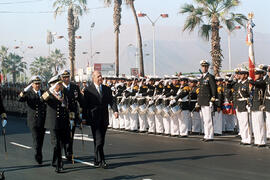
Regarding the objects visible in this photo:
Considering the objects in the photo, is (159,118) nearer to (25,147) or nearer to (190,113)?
(190,113)

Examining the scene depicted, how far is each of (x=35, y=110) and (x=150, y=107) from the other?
7753mm

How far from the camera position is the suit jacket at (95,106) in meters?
11.3

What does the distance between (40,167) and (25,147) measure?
13.5 ft

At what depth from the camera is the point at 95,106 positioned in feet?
37.4

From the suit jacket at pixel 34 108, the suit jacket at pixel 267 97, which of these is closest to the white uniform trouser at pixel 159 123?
the suit jacket at pixel 267 97

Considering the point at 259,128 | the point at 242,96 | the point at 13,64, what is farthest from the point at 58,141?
the point at 13,64

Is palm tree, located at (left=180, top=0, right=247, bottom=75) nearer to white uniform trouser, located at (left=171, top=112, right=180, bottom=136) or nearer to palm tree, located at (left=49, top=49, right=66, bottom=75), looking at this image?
white uniform trouser, located at (left=171, top=112, right=180, bottom=136)

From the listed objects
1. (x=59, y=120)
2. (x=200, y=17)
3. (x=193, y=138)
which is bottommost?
(x=193, y=138)

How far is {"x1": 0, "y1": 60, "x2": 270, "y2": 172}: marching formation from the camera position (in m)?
11.2

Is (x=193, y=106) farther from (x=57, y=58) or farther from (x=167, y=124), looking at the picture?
(x=57, y=58)

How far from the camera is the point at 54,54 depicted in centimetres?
13262

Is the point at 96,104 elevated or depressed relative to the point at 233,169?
elevated

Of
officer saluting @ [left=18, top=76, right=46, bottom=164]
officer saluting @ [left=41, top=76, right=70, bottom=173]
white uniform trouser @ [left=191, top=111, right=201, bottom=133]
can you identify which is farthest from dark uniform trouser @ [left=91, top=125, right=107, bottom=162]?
white uniform trouser @ [left=191, top=111, right=201, bottom=133]

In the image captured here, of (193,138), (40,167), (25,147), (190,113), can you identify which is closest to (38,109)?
(40,167)
